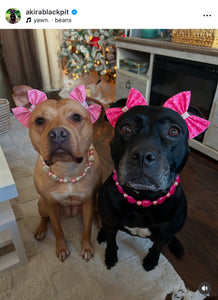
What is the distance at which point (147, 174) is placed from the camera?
0.70 metres

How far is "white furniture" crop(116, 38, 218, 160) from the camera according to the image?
1.77m

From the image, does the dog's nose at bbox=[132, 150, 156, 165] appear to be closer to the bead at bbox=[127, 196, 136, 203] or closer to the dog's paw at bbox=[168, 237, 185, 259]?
the bead at bbox=[127, 196, 136, 203]

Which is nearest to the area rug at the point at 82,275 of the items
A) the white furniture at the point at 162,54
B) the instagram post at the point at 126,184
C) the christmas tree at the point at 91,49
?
the instagram post at the point at 126,184

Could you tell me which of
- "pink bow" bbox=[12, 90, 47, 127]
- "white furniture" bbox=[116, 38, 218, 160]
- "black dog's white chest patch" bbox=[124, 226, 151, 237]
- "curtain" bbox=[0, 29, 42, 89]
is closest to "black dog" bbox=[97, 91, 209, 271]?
"black dog's white chest patch" bbox=[124, 226, 151, 237]

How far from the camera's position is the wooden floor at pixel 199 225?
3.77ft

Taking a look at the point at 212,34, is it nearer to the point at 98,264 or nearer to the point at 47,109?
the point at 47,109

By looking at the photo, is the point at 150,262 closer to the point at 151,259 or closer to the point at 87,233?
the point at 151,259

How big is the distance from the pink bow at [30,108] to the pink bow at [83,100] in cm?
14

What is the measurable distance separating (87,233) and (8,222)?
43 cm

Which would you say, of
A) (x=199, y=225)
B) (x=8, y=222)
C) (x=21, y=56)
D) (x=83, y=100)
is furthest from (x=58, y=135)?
(x=21, y=56)
